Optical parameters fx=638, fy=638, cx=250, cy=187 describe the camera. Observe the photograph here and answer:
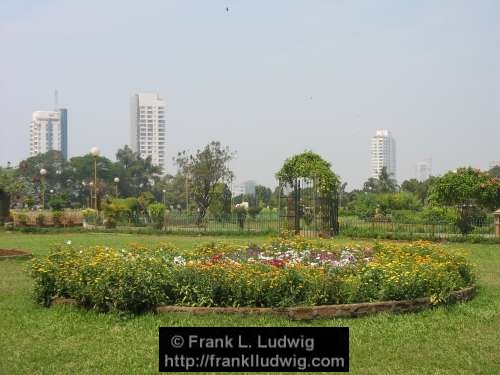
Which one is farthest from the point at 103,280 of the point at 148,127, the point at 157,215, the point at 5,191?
the point at 148,127

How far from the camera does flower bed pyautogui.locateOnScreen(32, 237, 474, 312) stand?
6773 millimetres

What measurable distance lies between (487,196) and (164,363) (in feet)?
74.5

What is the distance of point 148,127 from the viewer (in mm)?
126875

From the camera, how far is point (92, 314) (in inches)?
269

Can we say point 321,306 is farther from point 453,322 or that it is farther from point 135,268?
point 135,268

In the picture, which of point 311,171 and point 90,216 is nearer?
point 311,171

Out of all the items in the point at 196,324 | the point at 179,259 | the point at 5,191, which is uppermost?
the point at 5,191

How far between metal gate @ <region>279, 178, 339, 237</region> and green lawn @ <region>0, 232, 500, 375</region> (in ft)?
48.1

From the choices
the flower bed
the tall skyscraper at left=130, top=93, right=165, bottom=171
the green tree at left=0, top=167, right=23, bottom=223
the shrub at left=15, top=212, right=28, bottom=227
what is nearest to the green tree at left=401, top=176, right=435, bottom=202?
the shrub at left=15, top=212, right=28, bottom=227

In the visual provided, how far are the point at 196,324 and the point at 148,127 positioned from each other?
122899 millimetres

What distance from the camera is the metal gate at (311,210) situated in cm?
2259

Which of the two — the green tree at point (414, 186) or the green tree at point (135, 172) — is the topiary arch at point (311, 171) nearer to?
the green tree at point (414, 186)

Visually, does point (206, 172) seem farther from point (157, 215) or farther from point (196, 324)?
point (196, 324)

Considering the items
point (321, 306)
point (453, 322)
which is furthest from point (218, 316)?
point (453, 322)
